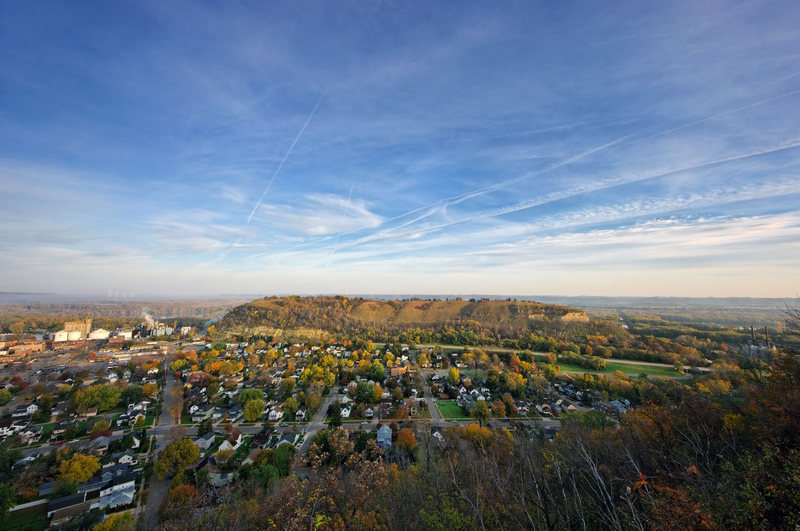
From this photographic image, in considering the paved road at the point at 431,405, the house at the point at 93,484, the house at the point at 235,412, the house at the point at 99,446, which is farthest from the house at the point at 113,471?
the paved road at the point at 431,405

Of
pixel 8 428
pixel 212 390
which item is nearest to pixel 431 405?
pixel 212 390

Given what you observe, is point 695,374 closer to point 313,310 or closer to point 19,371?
point 313,310

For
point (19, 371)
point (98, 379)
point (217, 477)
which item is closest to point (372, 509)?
point (217, 477)

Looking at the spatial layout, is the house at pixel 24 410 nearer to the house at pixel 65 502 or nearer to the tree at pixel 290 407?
the house at pixel 65 502

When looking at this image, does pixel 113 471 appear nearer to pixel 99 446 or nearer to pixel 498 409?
pixel 99 446

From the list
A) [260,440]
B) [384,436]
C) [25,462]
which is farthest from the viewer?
[260,440]

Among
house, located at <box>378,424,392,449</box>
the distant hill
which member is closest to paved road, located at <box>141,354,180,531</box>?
house, located at <box>378,424,392,449</box>

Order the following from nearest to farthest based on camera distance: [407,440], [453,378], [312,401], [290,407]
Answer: [407,440], [290,407], [312,401], [453,378]
